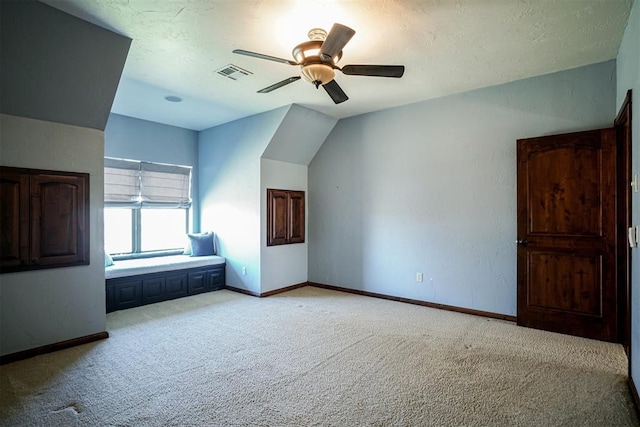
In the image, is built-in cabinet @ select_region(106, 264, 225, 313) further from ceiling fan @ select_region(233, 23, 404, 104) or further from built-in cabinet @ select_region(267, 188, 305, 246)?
ceiling fan @ select_region(233, 23, 404, 104)

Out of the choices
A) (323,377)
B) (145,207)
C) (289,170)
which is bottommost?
(323,377)

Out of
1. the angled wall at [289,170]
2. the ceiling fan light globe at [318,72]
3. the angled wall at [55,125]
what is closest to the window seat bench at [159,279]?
the angled wall at [289,170]

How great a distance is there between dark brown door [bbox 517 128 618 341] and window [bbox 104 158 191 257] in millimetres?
5488

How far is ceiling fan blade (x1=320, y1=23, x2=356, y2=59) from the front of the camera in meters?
2.20

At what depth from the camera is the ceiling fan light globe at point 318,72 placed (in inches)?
104

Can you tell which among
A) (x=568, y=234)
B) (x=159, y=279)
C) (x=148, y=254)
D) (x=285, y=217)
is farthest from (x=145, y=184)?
(x=568, y=234)

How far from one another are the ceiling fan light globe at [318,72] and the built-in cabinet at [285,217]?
2.79m

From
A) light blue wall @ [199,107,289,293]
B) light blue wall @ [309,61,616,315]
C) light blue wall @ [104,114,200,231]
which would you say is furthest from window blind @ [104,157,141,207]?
light blue wall @ [309,61,616,315]

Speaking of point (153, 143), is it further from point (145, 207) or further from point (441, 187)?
point (441, 187)

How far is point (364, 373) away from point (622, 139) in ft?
11.1

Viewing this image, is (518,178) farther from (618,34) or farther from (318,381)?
(318,381)

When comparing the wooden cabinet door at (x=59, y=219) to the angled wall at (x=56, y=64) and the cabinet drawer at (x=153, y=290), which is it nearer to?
the angled wall at (x=56, y=64)

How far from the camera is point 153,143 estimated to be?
5699mm

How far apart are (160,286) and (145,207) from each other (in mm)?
1542
